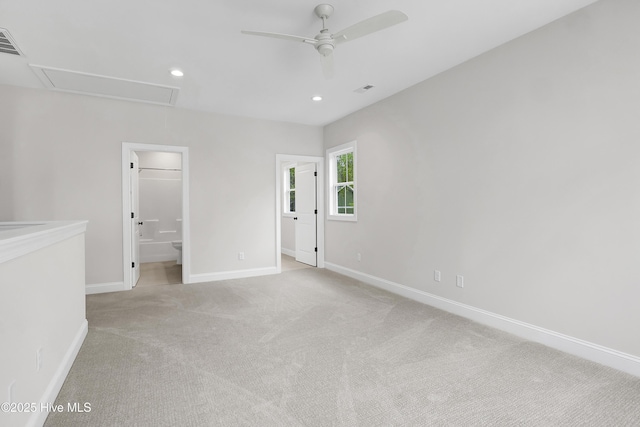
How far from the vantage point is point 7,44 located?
2.83 m

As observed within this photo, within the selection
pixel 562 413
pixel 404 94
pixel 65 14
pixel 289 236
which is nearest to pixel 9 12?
pixel 65 14

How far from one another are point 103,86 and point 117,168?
1.07 meters

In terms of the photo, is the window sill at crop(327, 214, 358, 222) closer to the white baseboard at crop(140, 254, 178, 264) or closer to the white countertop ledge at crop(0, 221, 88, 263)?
the white countertop ledge at crop(0, 221, 88, 263)

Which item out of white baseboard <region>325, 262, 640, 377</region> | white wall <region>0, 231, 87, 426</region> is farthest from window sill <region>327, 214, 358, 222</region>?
white wall <region>0, 231, 87, 426</region>

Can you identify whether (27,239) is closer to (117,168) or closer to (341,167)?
(117,168)

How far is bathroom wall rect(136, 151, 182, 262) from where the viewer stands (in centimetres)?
684

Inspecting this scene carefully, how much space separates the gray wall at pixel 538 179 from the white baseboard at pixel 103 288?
12.7 ft

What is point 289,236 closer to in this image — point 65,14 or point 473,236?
point 473,236

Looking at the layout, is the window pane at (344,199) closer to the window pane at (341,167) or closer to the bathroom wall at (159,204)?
the window pane at (341,167)

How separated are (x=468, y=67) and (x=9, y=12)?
3.95 m

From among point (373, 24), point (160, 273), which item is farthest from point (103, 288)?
point (373, 24)

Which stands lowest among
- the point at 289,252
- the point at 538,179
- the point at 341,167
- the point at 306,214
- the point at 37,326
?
the point at 289,252

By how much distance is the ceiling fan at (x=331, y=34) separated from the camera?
202cm

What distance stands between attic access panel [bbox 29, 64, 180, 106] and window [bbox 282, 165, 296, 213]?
3438mm
